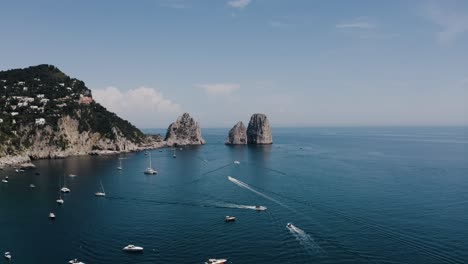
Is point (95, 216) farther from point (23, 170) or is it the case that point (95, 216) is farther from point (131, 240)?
point (23, 170)

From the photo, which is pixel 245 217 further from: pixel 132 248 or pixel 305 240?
pixel 132 248

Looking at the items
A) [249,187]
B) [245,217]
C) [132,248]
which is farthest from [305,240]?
[249,187]

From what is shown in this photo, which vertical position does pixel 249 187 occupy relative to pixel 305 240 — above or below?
above

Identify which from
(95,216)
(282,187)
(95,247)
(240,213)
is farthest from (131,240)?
(282,187)

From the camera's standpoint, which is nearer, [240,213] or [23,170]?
[240,213]

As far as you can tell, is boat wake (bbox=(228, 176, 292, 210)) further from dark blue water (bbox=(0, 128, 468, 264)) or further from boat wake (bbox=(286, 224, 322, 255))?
boat wake (bbox=(286, 224, 322, 255))

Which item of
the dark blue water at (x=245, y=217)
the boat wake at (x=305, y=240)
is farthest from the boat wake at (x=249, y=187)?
the boat wake at (x=305, y=240)

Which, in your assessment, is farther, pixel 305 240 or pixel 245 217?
pixel 245 217
